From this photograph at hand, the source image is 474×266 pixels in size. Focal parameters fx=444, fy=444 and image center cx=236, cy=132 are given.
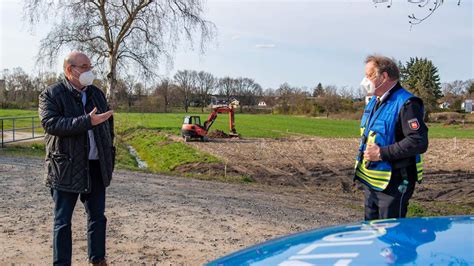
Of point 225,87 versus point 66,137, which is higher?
point 225,87

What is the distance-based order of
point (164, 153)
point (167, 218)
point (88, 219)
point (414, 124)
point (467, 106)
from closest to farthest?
point (414, 124), point (88, 219), point (167, 218), point (164, 153), point (467, 106)

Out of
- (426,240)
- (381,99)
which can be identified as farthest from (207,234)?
(426,240)

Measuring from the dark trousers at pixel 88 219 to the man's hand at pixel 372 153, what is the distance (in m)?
2.29

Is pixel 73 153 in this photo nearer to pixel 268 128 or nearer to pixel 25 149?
pixel 25 149

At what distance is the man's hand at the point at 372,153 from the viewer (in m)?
3.44

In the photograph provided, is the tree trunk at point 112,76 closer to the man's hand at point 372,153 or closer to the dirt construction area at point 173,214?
the dirt construction area at point 173,214

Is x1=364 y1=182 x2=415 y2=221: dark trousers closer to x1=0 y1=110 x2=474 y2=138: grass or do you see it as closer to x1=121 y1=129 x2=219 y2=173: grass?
x1=121 y1=129 x2=219 y2=173: grass

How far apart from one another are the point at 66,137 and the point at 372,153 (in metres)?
2.50

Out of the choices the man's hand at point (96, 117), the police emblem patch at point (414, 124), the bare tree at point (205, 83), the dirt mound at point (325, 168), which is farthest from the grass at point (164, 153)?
the bare tree at point (205, 83)

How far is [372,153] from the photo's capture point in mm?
3457

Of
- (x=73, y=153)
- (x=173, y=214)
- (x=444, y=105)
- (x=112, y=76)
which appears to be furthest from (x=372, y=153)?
(x=444, y=105)

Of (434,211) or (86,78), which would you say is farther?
(434,211)

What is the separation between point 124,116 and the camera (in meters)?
35.5

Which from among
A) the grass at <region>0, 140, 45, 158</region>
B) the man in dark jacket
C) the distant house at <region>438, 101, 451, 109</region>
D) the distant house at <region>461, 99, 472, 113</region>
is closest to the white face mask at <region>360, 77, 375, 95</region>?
the man in dark jacket
